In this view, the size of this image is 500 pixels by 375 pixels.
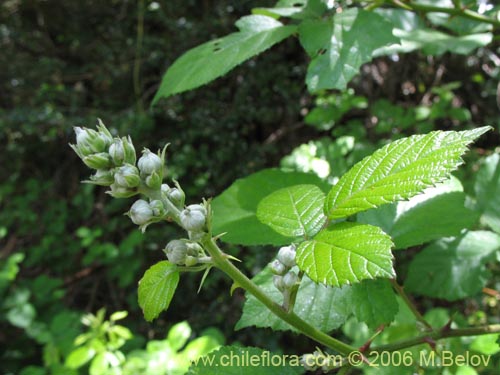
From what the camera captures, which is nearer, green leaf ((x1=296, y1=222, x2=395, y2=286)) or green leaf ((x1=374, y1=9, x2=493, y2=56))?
green leaf ((x1=296, y1=222, x2=395, y2=286))

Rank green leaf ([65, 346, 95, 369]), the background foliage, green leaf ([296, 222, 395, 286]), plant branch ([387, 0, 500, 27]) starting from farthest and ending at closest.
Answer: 1. the background foliage
2. green leaf ([65, 346, 95, 369])
3. plant branch ([387, 0, 500, 27])
4. green leaf ([296, 222, 395, 286])

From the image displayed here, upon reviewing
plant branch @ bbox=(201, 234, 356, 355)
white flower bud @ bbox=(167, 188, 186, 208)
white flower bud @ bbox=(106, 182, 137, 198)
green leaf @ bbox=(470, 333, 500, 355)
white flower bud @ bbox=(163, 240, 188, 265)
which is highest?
white flower bud @ bbox=(106, 182, 137, 198)

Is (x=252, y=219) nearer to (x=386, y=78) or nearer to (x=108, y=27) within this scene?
(x=386, y=78)

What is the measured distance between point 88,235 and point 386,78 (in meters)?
1.94

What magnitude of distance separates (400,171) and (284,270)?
0.63 feet

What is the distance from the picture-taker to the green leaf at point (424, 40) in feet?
4.11

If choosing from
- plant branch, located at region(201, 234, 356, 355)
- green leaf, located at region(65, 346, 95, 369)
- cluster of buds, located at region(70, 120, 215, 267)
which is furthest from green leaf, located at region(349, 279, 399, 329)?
green leaf, located at region(65, 346, 95, 369)

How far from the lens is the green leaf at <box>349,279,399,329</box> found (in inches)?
28.8

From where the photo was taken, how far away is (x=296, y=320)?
0.58 metres

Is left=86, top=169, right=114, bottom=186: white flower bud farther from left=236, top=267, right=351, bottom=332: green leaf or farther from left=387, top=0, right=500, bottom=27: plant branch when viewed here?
left=387, top=0, right=500, bottom=27: plant branch

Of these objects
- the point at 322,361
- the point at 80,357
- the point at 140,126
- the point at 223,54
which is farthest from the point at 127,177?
the point at 140,126

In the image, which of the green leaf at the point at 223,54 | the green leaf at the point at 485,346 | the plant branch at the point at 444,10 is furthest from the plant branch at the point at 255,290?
the plant branch at the point at 444,10

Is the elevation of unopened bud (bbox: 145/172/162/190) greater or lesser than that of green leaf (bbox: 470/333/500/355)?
greater

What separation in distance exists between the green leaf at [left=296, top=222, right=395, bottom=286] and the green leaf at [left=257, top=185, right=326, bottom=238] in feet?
0.20
